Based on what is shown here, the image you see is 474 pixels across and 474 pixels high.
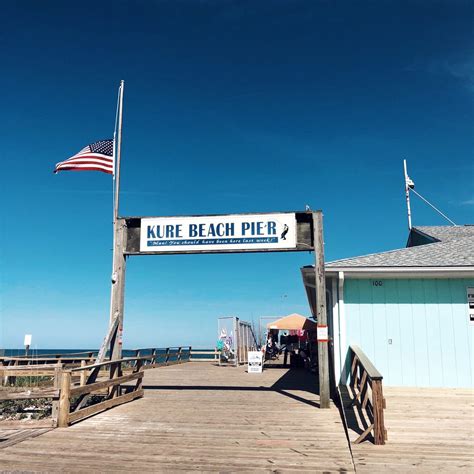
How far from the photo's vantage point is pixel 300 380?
14039 millimetres

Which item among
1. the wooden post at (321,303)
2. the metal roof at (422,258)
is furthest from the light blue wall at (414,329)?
the wooden post at (321,303)

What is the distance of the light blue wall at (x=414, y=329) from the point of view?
959cm

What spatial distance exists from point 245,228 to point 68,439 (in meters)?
5.30

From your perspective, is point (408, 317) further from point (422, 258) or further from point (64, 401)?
point (64, 401)

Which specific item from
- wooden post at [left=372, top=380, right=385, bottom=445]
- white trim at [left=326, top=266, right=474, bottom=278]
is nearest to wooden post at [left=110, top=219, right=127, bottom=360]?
white trim at [left=326, top=266, right=474, bottom=278]

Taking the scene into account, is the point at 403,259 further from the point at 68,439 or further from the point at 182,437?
the point at 68,439

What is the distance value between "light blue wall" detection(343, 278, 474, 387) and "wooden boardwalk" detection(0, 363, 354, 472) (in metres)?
1.87

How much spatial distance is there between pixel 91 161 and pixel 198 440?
8.08 metres

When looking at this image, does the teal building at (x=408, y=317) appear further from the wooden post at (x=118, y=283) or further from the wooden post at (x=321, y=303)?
the wooden post at (x=118, y=283)

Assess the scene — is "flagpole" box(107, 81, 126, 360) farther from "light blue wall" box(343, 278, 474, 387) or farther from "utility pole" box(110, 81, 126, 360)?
"light blue wall" box(343, 278, 474, 387)

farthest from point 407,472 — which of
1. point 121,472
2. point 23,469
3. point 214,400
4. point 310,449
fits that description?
point 214,400

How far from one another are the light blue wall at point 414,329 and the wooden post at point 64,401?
5.83 metres

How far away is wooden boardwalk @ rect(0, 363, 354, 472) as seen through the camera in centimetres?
520

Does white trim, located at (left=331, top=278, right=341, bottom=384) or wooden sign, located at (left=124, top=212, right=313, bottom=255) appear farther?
white trim, located at (left=331, top=278, right=341, bottom=384)
